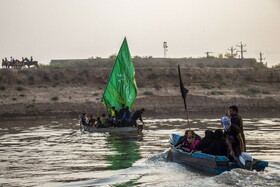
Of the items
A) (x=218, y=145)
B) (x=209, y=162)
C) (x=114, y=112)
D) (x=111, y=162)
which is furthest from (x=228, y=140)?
(x=114, y=112)

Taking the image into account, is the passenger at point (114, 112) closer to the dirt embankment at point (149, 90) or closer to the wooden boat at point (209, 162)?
the wooden boat at point (209, 162)

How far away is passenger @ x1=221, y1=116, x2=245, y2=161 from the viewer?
13906mm

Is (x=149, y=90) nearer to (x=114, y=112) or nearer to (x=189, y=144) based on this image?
(x=114, y=112)

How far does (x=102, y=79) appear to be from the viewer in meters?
59.1

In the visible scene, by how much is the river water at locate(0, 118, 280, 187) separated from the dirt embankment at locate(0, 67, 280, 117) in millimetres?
21455

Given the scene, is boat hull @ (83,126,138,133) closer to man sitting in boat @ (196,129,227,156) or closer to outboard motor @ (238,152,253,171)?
man sitting in boat @ (196,129,227,156)

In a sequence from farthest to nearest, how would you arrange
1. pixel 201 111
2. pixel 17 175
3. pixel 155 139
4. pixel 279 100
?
pixel 279 100, pixel 201 111, pixel 155 139, pixel 17 175

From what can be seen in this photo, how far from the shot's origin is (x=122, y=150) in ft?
68.1

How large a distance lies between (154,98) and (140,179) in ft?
122

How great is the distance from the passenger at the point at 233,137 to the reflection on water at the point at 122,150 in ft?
12.4

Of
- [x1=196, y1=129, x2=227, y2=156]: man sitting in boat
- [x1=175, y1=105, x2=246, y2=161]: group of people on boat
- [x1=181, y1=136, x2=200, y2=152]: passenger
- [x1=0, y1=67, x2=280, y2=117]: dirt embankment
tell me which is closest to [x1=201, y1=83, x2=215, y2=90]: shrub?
[x1=0, y1=67, x2=280, y2=117]: dirt embankment

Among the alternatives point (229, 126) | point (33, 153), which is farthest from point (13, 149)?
point (229, 126)

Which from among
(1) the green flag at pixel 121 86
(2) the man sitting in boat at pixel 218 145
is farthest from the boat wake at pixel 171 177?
(1) the green flag at pixel 121 86

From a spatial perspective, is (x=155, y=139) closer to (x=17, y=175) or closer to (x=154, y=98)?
(x=17, y=175)
